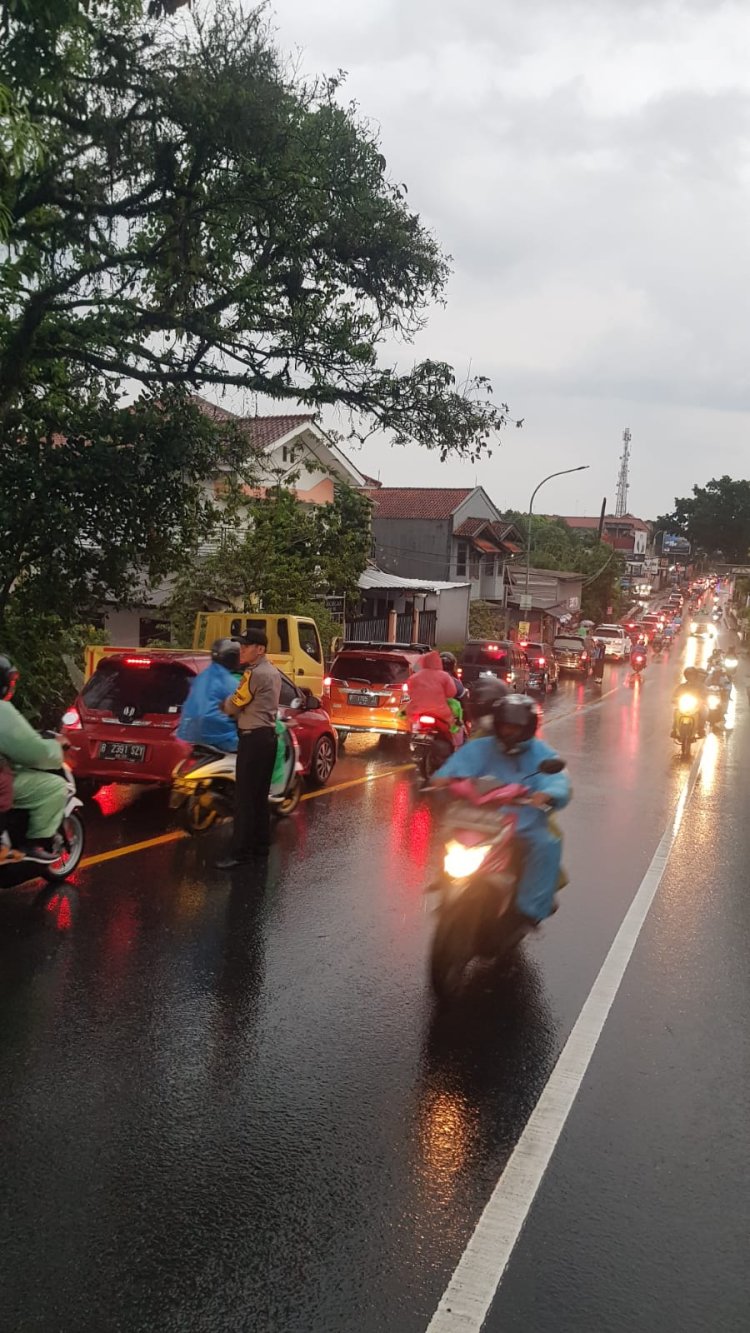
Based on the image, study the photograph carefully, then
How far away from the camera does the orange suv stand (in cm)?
1669

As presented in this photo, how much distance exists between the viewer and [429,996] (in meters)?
5.83

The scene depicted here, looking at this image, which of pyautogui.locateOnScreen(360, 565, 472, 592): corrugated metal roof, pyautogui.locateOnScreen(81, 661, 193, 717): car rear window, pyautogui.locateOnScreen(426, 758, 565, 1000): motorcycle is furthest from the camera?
pyautogui.locateOnScreen(360, 565, 472, 592): corrugated metal roof

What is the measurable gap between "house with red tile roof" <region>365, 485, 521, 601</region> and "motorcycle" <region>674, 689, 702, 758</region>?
35369mm

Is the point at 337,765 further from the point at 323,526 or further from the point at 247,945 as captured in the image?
the point at 323,526

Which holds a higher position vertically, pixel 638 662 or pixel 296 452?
pixel 296 452

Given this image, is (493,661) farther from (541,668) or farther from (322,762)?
(322,762)

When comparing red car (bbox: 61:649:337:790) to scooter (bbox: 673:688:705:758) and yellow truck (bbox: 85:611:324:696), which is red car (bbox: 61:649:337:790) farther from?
scooter (bbox: 673:688:705:758)

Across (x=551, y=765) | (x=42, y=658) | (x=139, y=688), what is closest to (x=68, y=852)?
(x=139, y=688)

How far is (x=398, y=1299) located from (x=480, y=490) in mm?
57361

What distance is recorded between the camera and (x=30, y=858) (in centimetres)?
700

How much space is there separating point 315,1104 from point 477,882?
1.57 m

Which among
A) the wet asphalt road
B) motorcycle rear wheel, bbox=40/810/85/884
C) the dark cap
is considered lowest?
the wet asphalt road

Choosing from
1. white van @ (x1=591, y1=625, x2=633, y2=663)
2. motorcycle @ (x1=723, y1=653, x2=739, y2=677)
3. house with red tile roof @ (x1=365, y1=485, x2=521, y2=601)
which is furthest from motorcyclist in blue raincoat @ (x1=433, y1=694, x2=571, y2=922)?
white van @ (x1=591, y1=625, x2=633, y2=663)

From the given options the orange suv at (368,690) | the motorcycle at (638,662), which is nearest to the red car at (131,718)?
the orange suv at (368,690)
